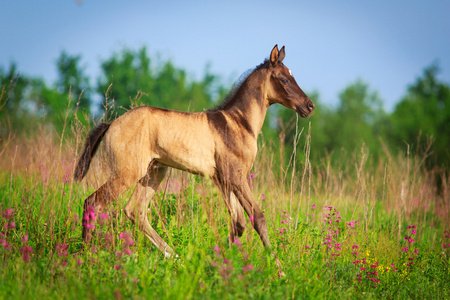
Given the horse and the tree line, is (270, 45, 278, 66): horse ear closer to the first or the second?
the horse

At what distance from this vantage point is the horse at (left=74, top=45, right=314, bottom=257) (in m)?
4.50

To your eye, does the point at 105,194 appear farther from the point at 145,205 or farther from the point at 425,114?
the point at 425,114

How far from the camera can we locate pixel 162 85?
152 feet

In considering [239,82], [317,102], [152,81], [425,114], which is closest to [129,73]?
[152,81]

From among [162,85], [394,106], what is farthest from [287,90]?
[162,85]

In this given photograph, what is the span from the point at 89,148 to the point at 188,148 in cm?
121

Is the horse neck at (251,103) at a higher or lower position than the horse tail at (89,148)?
higher

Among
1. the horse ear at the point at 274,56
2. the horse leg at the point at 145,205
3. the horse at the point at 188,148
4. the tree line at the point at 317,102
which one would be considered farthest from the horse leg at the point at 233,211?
the tree line at the point at 317,102

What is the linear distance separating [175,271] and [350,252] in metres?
2.50

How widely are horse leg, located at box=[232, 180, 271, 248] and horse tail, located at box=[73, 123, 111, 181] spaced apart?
1.77 meters

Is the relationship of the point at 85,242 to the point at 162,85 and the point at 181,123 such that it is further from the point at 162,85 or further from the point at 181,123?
the point at 162,85

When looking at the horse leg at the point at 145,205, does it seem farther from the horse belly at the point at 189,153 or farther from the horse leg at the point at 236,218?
the horse leg at the point at 236,218

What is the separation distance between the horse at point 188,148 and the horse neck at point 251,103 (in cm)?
1

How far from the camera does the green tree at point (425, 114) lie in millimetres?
26453
